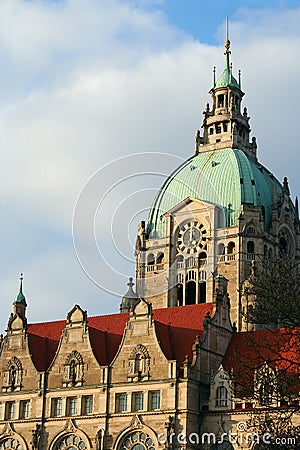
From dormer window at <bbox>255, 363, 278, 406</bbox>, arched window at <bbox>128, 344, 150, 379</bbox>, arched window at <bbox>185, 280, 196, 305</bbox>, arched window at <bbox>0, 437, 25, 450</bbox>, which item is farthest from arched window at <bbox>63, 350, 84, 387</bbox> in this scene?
dormer window at <bbox>255, 363, 278, 406</bbox>

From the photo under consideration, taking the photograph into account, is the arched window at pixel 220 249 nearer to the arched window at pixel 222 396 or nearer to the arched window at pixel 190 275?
the arched window at pixel 190 275

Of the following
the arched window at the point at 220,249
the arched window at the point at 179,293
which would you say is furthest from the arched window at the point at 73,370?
the arched window at the point at 220,249

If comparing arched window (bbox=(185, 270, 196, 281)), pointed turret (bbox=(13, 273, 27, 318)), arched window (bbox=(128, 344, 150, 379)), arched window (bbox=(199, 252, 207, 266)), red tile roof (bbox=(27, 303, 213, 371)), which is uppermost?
arched window (bbox=(199, 252, 207, 266))

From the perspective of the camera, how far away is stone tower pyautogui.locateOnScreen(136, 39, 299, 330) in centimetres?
10294

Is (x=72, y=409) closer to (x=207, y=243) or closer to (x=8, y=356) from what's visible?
(x=8, y=356)

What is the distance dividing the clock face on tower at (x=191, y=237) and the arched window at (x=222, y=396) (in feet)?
108

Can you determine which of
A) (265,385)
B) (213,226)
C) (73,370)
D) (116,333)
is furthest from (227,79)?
(265,385)

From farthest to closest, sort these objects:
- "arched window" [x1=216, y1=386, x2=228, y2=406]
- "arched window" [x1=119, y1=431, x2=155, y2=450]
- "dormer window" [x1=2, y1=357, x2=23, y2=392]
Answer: "dormer window" [x1=2, y1=357, x2=23, y2=392], "arched window" [x1=216, y1=386, x2=228, y2=406], "arched window" [x1=119, y1=431, x2=155, y2=450]

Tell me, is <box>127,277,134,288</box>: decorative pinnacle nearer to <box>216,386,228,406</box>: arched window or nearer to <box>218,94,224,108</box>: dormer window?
<box>218,94,224,108</box>: dormer window

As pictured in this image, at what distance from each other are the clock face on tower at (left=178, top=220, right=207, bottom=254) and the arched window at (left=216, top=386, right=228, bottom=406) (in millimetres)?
33027

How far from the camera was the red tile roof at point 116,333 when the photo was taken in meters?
77.0

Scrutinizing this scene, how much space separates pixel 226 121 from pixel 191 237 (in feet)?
57.4

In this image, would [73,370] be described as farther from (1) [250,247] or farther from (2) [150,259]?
(2) [150,259]

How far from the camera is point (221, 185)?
10719cm
